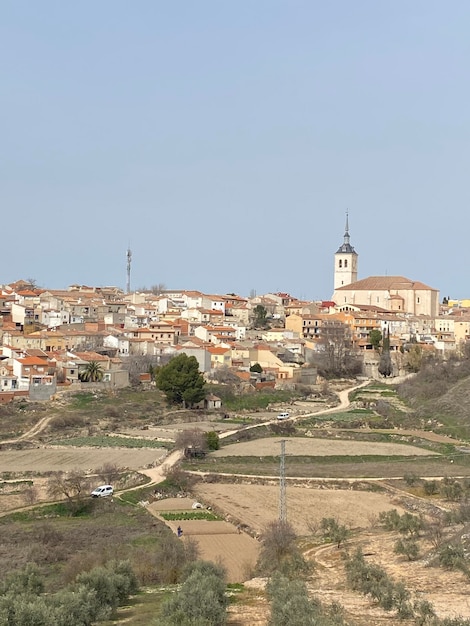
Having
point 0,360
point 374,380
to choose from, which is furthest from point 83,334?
point 374,380

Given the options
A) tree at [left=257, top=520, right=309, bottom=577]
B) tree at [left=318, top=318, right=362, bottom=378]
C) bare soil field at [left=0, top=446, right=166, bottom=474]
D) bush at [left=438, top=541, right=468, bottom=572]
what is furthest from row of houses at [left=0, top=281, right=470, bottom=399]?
bush at [left=438, top=541, right=468, bottom=572]

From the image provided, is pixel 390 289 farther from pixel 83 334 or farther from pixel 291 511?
pixel 291 511

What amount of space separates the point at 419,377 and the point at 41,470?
3625 centimetres

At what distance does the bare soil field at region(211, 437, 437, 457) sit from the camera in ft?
142

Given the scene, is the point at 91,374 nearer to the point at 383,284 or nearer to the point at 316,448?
the point at 316,448

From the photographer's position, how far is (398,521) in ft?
95.2

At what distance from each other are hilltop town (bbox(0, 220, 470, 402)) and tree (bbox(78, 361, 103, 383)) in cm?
19

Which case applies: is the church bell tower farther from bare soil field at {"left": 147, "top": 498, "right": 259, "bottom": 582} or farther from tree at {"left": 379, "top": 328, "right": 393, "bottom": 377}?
bare soil field at {"left": 147, "top": 498, "right": 259, "bottom": 582}

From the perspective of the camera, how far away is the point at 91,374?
56250mm

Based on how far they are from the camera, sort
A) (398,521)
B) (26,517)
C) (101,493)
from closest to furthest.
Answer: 1. (398,521)
2. (26,517)
3. (101,493)

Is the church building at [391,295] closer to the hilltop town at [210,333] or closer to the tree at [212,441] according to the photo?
the hilltop town at [210,333]

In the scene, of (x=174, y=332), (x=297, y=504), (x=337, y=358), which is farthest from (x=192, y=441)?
(x=337, y=358)

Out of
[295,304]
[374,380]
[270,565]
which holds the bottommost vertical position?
[270,565]

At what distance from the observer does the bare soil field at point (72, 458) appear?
126 feet
